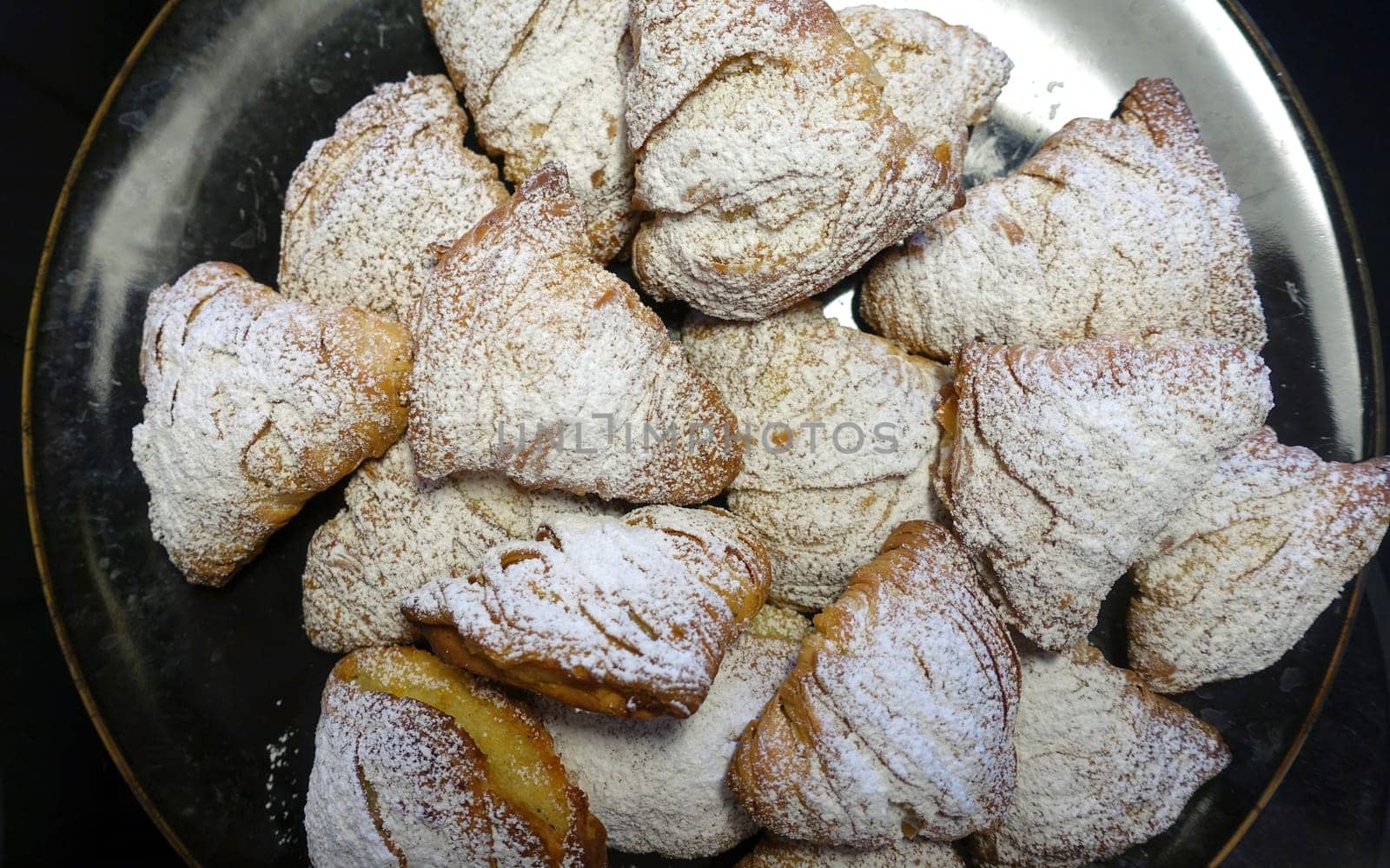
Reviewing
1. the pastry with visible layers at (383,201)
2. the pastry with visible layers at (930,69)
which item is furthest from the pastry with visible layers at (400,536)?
the pastry with visible layers at (930,69)

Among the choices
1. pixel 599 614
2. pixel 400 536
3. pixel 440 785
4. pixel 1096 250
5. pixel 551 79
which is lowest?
pixel 440 785

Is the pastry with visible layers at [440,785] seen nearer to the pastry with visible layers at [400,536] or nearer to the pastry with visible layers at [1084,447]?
the pastry with visible layers at [400,536]

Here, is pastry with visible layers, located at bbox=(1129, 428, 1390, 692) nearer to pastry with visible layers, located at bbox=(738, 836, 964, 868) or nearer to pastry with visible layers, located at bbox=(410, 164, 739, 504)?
pastry with visible layers, located at bbox=(738, 836, 964, 868)

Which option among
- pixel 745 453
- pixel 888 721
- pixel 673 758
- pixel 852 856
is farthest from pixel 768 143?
pixel 852 856

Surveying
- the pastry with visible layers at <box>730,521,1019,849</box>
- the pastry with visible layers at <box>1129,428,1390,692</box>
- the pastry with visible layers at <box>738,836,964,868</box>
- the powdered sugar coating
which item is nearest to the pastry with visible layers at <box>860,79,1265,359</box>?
the pastry with visible layers at <box>1129,428,1390,692</box>

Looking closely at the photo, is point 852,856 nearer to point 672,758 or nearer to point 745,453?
point 672,758

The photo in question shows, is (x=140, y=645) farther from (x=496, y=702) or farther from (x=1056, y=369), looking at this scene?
(x=1056, y=369)
